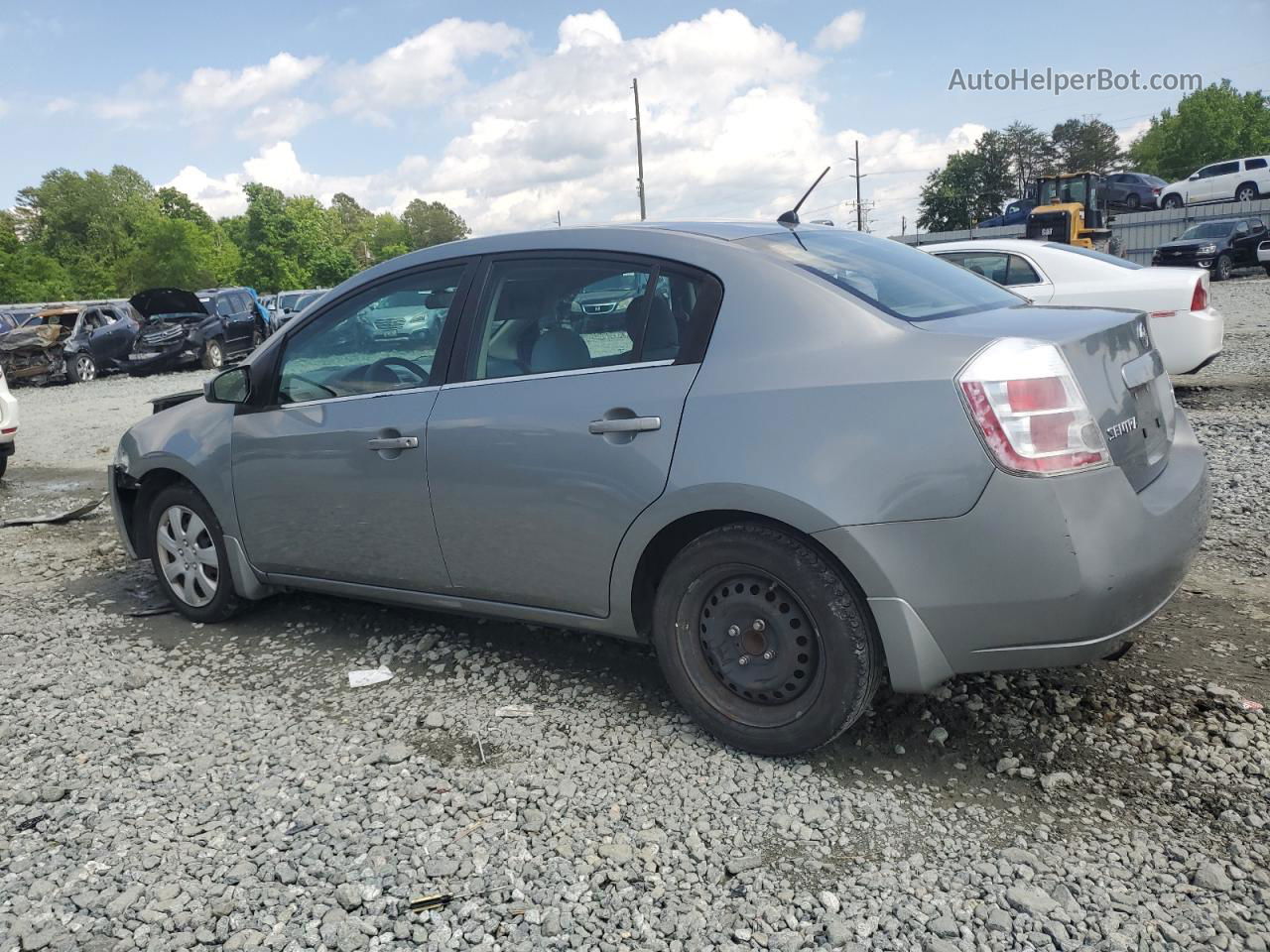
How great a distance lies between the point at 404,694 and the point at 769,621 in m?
1.61

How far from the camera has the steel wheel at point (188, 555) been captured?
473cm

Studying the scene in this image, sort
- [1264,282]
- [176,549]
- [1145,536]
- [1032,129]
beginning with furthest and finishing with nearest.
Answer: [1032,129], [1264,282], [176,549], [1145,536]

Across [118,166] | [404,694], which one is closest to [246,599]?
[404,694]

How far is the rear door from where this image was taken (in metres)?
3.23

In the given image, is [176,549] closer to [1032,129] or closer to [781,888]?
[781,888]

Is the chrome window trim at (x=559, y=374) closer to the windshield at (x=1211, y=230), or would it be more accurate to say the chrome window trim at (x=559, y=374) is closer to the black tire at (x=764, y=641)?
the black tire at (x=764, y=641)

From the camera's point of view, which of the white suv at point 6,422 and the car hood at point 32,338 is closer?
the white suv at point 6,422

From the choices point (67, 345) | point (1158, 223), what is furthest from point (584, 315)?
point (1158, 223)

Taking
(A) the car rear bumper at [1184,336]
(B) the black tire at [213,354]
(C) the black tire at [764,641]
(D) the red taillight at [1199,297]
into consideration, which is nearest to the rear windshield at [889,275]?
(C) the black tire at [764,641]

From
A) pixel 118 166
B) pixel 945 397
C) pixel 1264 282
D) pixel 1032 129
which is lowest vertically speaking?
pixel 1264 282

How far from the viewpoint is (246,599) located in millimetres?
4855

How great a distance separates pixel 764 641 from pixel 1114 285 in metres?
7.18

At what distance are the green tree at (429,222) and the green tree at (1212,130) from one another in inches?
3859

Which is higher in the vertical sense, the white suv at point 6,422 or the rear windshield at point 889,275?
the rear windshield at point 889,275
